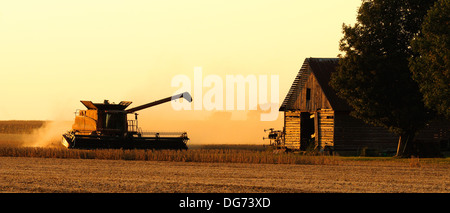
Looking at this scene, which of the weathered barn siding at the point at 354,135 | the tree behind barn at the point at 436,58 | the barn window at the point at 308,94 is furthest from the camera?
the barn window at the point at 308,94

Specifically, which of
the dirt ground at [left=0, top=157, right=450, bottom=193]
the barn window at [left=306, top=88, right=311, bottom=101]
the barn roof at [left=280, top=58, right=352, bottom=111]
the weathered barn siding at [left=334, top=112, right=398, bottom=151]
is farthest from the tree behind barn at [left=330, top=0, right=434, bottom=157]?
the dirt ground at [left=0, top=157, right=450, bottom=193]

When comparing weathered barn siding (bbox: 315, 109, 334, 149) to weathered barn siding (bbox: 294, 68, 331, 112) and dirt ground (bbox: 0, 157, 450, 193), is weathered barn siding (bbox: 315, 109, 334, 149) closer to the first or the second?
weathered barn siding (bbox: 294, 68, 331, 112)

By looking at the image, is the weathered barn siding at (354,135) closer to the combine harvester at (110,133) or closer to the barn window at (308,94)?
the barn window at (308,94)

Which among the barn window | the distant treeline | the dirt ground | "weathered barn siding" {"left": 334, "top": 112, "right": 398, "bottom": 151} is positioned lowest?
the dirt ground

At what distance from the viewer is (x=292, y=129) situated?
55.3m

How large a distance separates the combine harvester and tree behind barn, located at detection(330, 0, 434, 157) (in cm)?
1364

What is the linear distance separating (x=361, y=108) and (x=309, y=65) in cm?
925

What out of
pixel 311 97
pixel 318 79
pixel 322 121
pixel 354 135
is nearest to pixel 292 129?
pixel 311 97

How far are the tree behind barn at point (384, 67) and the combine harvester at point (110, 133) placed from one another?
44.7 ft

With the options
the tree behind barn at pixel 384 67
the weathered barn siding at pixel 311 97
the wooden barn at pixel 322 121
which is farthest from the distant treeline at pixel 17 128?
the tree behind barn at pixel 384 67

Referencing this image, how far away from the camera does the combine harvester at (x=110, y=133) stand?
5112 cm

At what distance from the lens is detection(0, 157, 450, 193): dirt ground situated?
23031 millimetres

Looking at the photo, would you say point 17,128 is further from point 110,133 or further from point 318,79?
point 318,79
